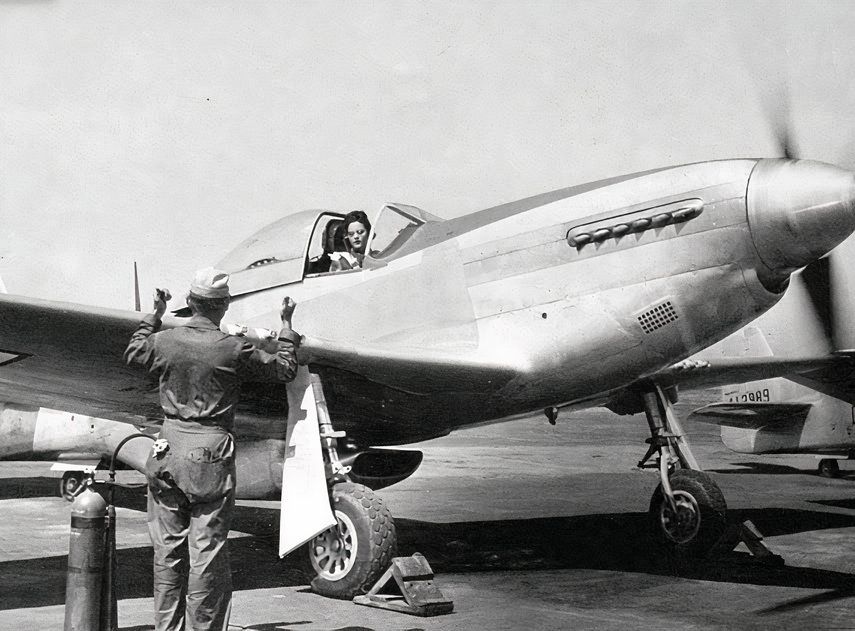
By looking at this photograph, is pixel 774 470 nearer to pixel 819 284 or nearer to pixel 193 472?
pixel 819 284

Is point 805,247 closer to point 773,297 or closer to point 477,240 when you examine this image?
point 773,297

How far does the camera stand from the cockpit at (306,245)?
6680 millimetres

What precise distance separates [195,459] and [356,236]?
3566 millimetres

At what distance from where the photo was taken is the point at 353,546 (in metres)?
4.96

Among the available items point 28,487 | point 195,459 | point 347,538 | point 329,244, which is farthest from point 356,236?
point 28,487

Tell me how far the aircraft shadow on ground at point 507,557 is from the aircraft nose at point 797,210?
6.50ft

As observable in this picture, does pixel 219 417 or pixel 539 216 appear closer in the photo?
pixel 219 417

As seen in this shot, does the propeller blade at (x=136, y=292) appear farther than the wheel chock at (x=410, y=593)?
Yes

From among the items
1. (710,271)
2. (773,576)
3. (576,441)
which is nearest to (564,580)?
(773,576)

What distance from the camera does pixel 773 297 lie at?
554cm

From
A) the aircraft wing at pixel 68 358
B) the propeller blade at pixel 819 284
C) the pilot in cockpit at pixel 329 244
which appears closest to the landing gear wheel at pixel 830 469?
the propeller blade at pixel 819 284

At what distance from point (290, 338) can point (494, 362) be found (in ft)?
6.72

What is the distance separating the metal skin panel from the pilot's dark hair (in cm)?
53

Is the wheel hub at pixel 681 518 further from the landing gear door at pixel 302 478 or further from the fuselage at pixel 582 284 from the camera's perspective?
the landing gear door at pixel 302 478
